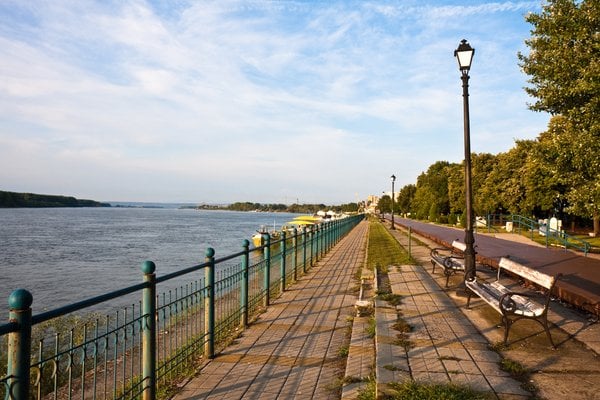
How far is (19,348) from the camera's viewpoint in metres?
2.62

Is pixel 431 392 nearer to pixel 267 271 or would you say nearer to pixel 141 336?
pixel 141 336

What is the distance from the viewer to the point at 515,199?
37781 mm

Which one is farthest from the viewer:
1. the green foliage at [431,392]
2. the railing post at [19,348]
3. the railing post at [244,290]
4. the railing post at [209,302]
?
the railing post at [244,290]

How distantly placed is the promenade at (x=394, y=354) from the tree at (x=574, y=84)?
4428 mm

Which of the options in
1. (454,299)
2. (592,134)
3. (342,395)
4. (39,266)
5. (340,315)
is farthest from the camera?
(39,266)

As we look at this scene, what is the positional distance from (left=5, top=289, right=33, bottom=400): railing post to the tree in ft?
36.7

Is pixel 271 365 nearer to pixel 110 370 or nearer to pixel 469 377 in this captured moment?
pixel 469 377

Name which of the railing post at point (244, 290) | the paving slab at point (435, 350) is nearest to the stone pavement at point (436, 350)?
the paving slab at point (435, 350)

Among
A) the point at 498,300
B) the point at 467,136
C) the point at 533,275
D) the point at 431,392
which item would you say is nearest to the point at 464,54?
the point at 467,136

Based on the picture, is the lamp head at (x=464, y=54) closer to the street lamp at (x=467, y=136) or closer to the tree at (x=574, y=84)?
the street lamp at (x=467, y=136)

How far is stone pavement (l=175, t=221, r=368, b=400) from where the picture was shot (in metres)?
4.51

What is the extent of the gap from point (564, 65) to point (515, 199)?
2960cm

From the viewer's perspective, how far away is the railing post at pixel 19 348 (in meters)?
2.59

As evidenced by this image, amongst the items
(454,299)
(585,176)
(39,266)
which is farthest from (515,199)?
(39,266)
